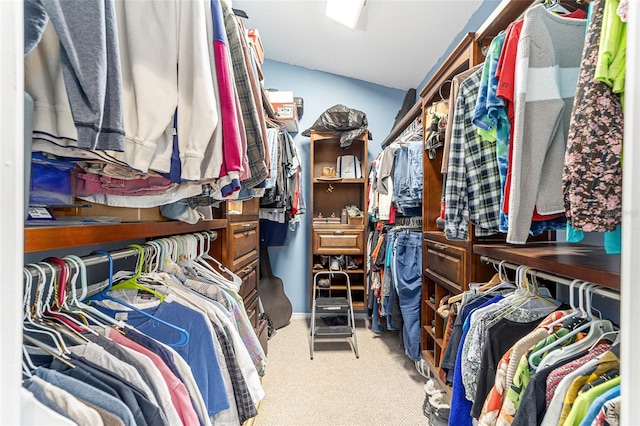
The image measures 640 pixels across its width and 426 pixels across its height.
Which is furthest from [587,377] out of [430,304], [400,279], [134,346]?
[400,279]

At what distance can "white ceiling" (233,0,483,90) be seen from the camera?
2029 millimetres

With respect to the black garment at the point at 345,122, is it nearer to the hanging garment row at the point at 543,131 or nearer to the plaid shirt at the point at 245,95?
the hanging garment row at the point at 543,131

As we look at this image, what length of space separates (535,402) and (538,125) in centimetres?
67

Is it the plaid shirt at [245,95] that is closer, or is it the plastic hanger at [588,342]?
the plastic hanger at [588,342]

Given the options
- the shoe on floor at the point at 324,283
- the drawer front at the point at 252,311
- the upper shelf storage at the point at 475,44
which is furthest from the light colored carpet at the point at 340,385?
the upper shelf storage at the point at 475,44

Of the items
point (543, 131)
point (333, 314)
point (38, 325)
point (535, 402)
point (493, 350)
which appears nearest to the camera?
point (38, 325)

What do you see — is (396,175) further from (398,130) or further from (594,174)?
(594,174)

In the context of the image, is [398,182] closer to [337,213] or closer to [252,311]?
[337,213]

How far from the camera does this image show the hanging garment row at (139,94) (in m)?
0.50

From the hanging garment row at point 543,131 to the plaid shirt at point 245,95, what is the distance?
0.69 m

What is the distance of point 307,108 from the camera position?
3.27 meters

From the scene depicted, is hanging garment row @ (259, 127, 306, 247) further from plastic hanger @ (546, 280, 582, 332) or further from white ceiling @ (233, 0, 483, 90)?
plastic hanger @ (546, 280, 582, 332)

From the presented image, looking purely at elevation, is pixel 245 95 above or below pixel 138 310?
above

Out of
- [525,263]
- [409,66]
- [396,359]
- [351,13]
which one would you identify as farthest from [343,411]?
[409,66]
